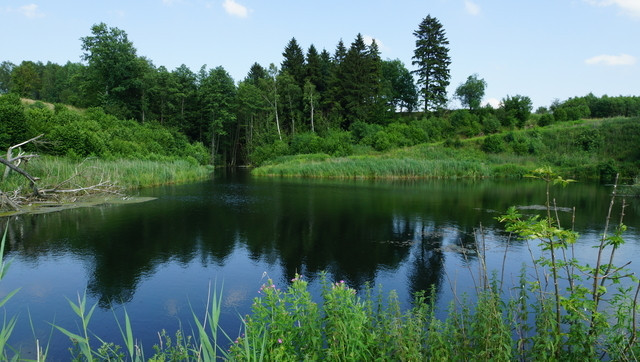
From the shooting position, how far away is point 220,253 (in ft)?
33.9

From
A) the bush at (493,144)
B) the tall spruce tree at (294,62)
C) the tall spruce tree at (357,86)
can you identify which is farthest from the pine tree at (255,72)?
the bush at (493,144)

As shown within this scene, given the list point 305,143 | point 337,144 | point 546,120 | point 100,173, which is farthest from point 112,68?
point 546,120

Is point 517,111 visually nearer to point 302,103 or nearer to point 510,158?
point 510,158

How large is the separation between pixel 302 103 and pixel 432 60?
19.1m

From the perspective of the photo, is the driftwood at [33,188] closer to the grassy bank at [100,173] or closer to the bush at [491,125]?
the grassy bank at [100,173]

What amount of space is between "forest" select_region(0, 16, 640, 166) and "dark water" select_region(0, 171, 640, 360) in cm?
2813

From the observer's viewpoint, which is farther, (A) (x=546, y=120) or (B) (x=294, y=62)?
(B) (x=294, y=62)

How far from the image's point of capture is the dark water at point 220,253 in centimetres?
671

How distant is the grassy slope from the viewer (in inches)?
1405

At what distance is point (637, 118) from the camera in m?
45.9

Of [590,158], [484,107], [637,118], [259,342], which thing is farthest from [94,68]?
[637,118]

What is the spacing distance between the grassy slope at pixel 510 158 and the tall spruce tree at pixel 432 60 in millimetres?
11639

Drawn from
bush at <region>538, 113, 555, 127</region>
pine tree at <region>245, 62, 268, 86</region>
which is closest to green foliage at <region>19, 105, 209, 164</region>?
pine tree at <region>245, 62, 268, 86</region>

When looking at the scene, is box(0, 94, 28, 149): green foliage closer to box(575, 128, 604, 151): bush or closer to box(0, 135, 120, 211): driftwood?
box(0, 135, 120, 211): driftwood
